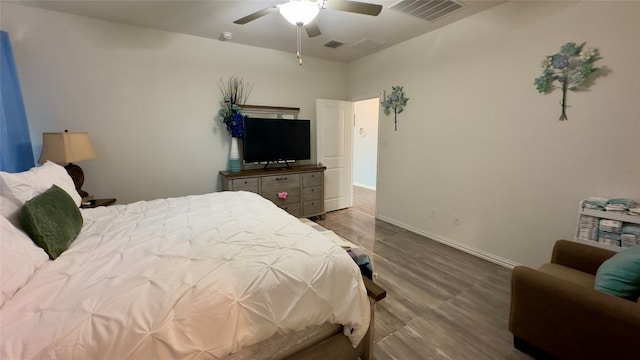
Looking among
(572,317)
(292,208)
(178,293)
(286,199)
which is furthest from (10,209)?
(572,317)

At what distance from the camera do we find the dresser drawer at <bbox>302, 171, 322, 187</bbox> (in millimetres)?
4086

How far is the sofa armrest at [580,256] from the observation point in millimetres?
1809

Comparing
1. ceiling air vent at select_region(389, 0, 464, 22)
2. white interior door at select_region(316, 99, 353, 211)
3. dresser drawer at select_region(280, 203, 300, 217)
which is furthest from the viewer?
white interior door at select_region(316, 99, 353, 211)

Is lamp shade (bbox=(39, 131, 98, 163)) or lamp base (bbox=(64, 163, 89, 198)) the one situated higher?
lamp shade (bbox=(39, 131, 98, 163))

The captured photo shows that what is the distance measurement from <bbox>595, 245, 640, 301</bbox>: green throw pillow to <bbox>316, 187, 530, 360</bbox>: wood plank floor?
657mm

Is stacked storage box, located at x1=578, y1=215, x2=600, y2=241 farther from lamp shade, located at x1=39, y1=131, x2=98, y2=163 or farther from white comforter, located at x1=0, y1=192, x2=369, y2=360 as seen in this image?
lamp shade, located at x1=39, y1=131, x2=98, y2=163

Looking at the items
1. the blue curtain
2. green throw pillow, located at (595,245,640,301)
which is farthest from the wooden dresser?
green throw pillow, located at (595,245,640,301)

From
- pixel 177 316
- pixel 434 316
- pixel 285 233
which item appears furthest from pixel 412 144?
pixel 177 316

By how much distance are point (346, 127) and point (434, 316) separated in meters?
3.37

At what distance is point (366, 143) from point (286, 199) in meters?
3.57

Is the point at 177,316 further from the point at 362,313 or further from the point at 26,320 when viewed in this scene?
the point at 362,313

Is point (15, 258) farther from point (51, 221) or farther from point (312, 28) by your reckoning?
point (312, 28)

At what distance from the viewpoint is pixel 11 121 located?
245cm

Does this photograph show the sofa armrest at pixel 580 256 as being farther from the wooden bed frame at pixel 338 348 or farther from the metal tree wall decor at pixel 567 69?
the wooden bed frame at pixel 338 348
